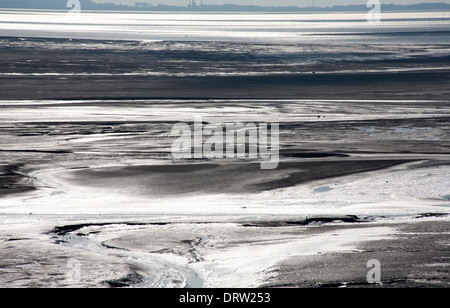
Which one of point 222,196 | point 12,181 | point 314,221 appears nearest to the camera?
point 314,221

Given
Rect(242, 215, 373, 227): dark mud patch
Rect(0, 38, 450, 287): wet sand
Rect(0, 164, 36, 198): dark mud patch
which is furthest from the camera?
Rect(0, 164, 36, 198): dark mud patch

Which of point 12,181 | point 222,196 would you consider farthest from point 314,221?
point 12,181

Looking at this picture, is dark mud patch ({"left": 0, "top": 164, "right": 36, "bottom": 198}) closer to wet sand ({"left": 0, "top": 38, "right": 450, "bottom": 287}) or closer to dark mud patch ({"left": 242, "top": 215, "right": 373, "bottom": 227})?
wet sand ({"left": 0, "top": 38, "right": 450, "bottom": 287})

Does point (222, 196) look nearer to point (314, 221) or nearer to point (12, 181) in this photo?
point (314, 221)

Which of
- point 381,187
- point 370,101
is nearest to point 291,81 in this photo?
point 370,101

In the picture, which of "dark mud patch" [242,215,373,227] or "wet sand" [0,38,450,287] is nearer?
"wet sand" [0,38,450,287]

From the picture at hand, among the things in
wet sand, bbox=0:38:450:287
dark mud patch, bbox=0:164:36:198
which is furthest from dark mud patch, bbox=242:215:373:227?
dark mud patch, bbox=0:164:36:198

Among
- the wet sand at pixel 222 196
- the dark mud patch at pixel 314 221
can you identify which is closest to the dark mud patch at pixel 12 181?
the wet sand at pixel 222 196

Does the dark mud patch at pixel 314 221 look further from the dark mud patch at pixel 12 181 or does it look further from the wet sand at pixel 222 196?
the dark mud patch at pixel 12 181

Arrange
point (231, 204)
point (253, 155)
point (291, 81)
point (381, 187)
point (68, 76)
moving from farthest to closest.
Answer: point (68, 76) → point (291, 81) → point (253, 155) → point (381, 187) → point (231, 204)

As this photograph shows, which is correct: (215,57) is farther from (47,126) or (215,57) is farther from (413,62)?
(47,126)

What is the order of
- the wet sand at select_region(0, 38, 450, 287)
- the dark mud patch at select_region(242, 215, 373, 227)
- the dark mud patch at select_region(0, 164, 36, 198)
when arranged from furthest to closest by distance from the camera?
the dark mud patch at select_region(0, 164, 36, 198) < the dark mud patch at select_region(242, 215, 373, 227) < the wet sand at select_region(0, 38, 450, 287)
